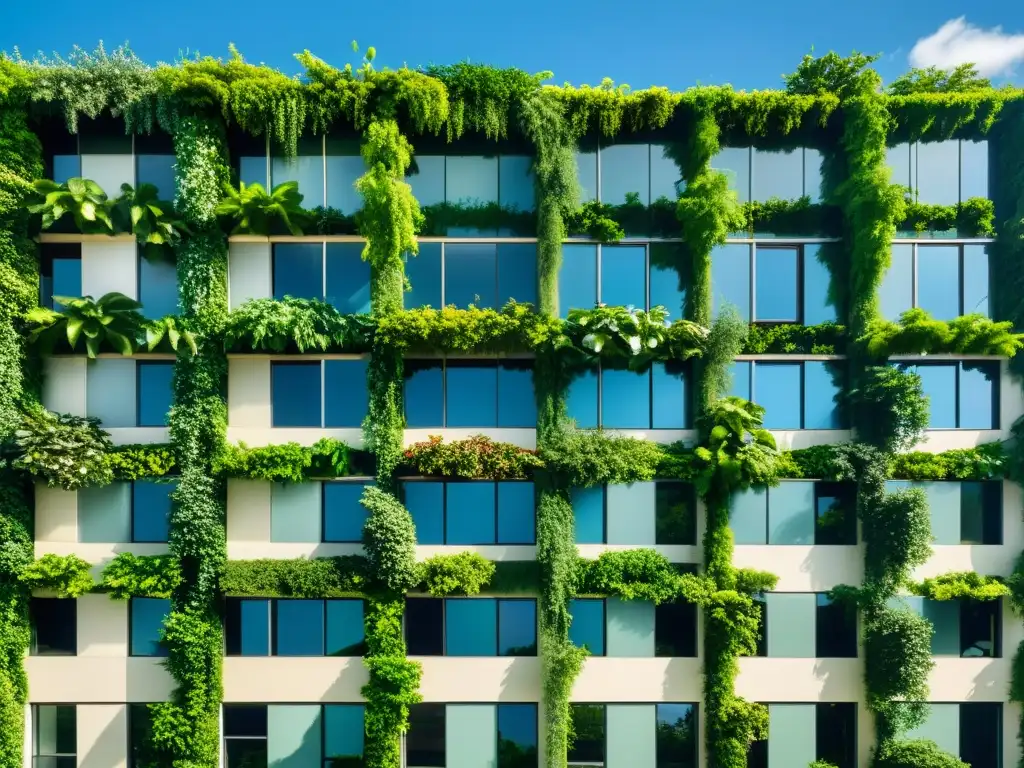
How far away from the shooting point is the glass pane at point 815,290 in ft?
54.9

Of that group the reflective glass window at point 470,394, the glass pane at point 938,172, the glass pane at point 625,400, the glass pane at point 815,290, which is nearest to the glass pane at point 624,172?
the glass pane at point 815,290

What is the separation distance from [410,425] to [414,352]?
2191 millimetres

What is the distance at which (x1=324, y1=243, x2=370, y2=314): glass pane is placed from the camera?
16.4 metres

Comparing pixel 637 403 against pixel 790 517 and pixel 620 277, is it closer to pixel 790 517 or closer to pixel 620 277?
pixel 620 277

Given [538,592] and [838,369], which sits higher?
[838,369]

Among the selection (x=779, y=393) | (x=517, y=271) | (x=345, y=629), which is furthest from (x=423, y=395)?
(x=779, y=393)

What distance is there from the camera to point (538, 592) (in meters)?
15.9

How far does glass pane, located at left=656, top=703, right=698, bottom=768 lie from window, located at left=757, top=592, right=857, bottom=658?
2874 millimetres

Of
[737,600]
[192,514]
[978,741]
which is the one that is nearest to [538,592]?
[737,600]

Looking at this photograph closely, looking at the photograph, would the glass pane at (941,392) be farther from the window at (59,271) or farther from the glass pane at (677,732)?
the window at (59,271)

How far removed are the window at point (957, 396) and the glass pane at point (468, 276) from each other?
13148 millimetres

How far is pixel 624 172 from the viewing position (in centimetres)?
1683

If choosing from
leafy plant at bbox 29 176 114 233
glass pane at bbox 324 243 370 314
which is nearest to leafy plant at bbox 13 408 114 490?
leafy plant at bbox 29 176 114 233

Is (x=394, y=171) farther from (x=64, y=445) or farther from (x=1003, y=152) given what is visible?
(x=1003, y=152)
